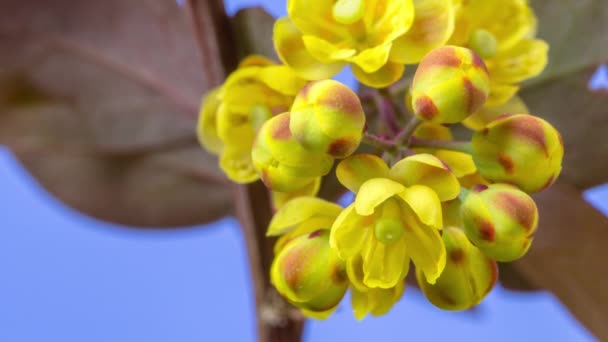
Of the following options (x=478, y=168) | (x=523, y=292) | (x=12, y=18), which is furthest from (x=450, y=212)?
(x=12, y=18)

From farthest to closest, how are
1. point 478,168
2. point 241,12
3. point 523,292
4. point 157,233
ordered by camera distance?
point 157,233 < point 523,292 < point 241,12 < point 478,168

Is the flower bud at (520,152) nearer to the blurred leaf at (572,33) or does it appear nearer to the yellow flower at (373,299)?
the yellow flower at (373,299)

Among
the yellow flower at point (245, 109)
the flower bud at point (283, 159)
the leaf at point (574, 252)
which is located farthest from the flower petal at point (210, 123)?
the leaf at point (574, 252)

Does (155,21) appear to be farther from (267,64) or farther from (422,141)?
(422,141)

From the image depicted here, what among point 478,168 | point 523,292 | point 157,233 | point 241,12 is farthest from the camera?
point 157,233

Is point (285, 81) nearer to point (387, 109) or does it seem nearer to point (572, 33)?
point (387, 109)

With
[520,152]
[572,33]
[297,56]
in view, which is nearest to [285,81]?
[297,56]

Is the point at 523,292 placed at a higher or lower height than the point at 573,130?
lower

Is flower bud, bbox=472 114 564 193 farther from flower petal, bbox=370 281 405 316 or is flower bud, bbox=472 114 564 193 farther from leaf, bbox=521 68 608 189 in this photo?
leaf, bbox=521 68 608 189
